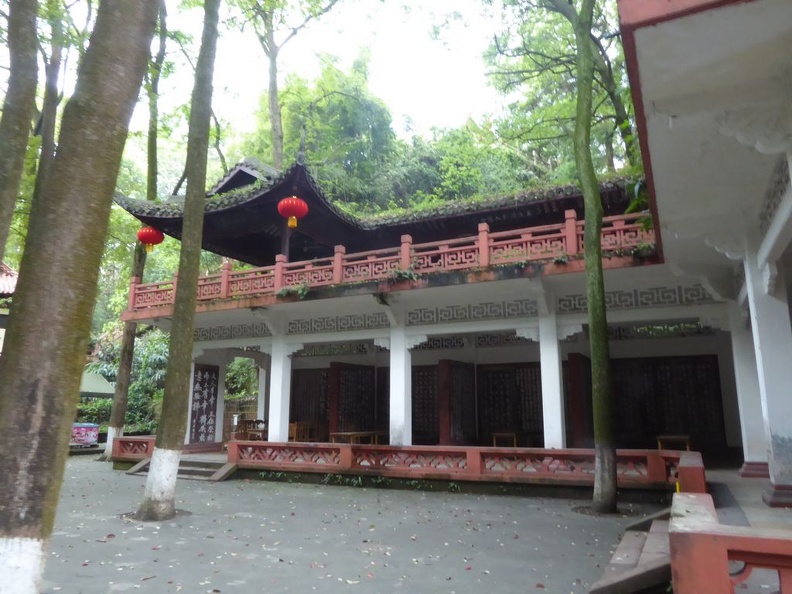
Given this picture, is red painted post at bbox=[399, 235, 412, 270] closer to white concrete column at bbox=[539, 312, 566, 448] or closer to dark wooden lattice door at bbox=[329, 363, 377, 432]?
white concrete column at bbox=[539, 312, 566, 448]

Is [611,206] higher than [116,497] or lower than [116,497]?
higher

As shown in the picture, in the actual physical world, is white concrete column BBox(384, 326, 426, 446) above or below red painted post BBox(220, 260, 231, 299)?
below

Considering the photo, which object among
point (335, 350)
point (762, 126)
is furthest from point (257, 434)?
point (762, 126)

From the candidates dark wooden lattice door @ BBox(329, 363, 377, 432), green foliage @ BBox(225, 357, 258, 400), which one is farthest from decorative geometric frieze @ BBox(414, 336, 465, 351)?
green foliage @ BBox(225, 357, 258, 400)

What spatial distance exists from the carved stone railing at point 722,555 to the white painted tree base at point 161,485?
6.09m

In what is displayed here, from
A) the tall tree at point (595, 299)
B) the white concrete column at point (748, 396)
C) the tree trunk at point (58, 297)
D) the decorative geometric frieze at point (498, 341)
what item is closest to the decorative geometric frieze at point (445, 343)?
the decorative geometric frieze at point (498, 341)

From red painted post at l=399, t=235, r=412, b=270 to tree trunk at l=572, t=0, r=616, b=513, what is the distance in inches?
132

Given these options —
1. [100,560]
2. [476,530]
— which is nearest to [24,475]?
[100,560]

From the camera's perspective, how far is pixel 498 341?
12.3 metres

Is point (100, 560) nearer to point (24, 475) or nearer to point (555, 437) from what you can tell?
point (24, 475)

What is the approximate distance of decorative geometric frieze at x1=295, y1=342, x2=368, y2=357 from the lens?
1371 cm

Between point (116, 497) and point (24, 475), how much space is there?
688 centimetres

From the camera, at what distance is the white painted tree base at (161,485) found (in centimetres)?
679

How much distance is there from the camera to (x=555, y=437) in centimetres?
917
